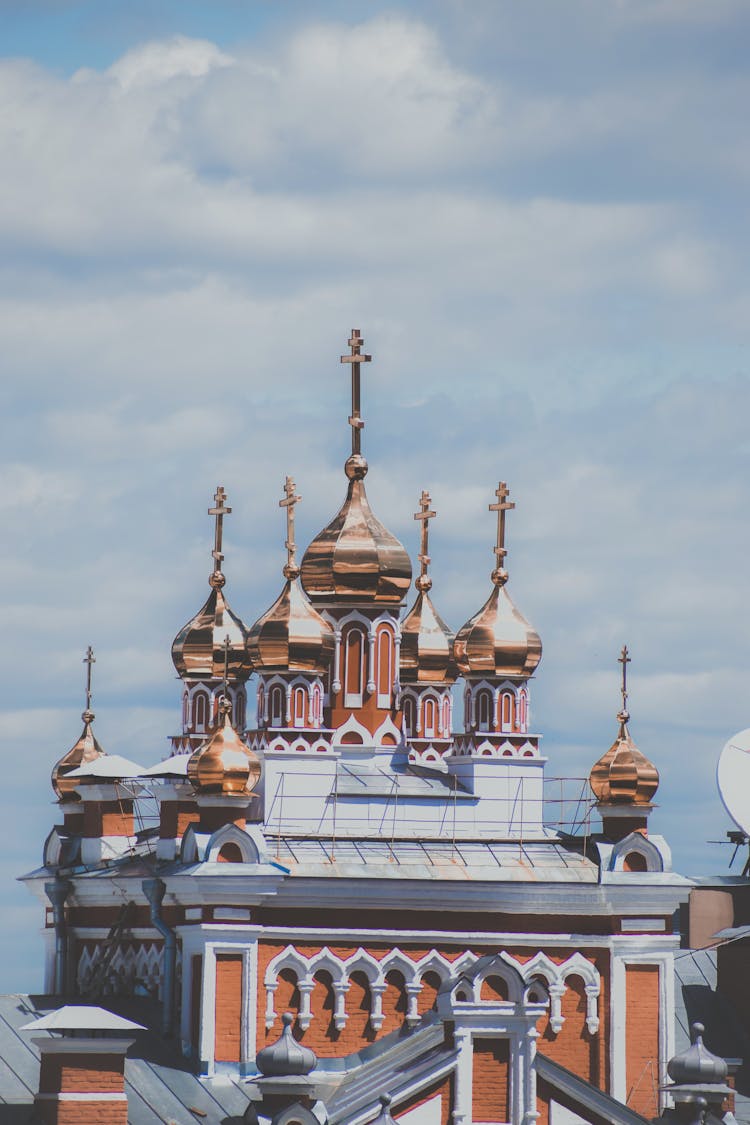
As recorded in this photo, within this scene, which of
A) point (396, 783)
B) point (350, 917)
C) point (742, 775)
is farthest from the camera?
point (742, 775)

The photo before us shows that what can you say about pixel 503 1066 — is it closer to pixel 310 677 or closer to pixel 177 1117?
pixel 177 1117

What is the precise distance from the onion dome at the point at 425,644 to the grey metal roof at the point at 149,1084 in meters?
9.87

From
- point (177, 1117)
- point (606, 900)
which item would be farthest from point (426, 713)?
point (177, 1117)

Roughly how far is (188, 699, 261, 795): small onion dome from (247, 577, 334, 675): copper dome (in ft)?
6.85

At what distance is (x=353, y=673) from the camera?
3938 cm

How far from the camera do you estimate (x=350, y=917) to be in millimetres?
35844

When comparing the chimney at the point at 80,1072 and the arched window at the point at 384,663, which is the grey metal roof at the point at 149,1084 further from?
the arched window at the point at 384,663

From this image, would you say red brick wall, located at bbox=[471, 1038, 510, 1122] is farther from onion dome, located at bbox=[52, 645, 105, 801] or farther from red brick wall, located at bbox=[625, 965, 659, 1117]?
onion dome, located at bbox=[52, 645, 105, 801]

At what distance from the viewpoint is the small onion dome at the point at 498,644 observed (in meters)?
39.3

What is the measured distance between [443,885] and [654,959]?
9.93ft

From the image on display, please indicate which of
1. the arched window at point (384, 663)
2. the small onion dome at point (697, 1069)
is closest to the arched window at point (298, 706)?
the arched window at point (384, 663)

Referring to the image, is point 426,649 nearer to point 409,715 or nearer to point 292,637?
point 409,715

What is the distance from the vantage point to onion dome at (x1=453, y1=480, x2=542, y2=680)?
129 feet

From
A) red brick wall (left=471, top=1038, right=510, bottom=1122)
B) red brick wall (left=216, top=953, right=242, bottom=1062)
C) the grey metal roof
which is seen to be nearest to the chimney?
the grey metal roof
